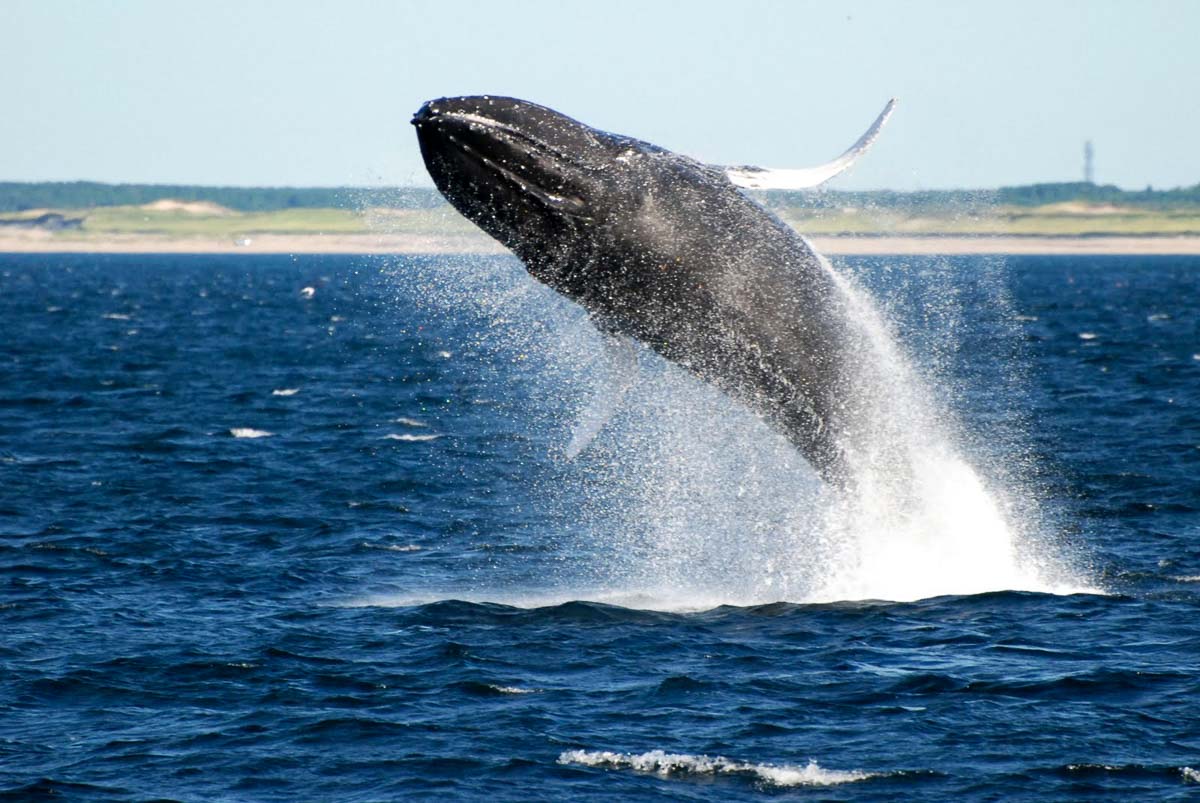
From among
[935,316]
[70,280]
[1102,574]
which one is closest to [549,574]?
Result: [1102,574]

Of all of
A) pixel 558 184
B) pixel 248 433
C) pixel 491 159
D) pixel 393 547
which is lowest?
pixel 393 547

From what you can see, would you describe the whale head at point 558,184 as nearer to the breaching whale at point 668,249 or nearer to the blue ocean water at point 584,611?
the breaching whale at point 668,249

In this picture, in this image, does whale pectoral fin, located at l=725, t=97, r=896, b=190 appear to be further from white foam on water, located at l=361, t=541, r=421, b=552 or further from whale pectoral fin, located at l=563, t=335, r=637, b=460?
white foam on water, located at l=361, t=541, r=421, b=552

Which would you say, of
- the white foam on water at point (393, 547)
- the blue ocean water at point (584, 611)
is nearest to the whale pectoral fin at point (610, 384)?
the blue ocean water at point (584, 611)

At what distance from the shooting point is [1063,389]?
141ft

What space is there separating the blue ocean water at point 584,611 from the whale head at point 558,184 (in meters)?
2.20

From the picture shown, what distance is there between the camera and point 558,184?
47.6 ft

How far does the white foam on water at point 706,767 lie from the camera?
12258 mm

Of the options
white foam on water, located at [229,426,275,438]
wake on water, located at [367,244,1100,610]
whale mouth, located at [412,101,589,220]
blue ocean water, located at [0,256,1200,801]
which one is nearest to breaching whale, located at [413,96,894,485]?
whale mouth, located at [412,101,589,220]

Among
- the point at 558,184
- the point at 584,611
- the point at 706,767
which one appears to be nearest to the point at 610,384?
the point at 558,184

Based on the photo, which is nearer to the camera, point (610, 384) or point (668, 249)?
point (668, 249)

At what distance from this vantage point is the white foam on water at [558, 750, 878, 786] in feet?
40.2

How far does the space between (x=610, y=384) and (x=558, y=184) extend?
103 inches

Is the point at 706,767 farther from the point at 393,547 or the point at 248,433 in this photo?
the point at 248,433
